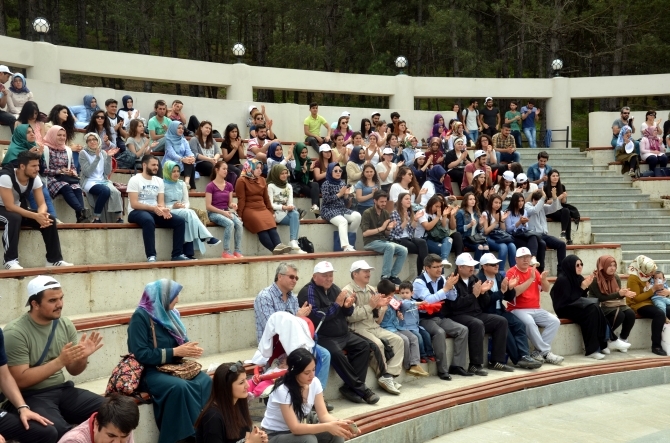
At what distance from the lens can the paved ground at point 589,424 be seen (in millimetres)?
8000

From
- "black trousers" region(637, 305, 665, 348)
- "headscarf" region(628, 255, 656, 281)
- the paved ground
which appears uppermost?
"headscarf" region(628, 255, 656, 281)

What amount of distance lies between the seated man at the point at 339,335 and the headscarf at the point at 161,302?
1853 mm

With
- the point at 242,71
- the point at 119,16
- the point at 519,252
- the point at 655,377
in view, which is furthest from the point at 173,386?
the point at 119,16

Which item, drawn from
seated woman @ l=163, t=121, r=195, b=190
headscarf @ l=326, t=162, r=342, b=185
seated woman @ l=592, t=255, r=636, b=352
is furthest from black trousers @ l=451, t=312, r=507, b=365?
seated woman @ l=163, t=121, r=195, b=190

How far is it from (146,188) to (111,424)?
521cm

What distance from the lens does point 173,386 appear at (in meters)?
6.19

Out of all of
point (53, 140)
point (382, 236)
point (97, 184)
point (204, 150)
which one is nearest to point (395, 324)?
point (382, 236)

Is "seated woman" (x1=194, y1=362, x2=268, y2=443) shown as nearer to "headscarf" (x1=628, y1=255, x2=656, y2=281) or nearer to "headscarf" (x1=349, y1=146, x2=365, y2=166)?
"headscarf" (x1=628, y1=255, x2=656, y2=281)

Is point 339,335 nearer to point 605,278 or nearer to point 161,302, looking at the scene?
point 161,302

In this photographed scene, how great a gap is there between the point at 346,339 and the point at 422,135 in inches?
452

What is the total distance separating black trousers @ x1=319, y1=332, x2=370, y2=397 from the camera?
801 centimetres

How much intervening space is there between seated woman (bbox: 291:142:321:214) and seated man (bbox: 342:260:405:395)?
394cm

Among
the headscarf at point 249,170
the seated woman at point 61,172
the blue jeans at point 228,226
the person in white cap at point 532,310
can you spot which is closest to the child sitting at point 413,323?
the person in white cap at point 532,310

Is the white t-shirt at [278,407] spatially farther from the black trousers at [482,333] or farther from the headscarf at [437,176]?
the headscarf at [437,176]
